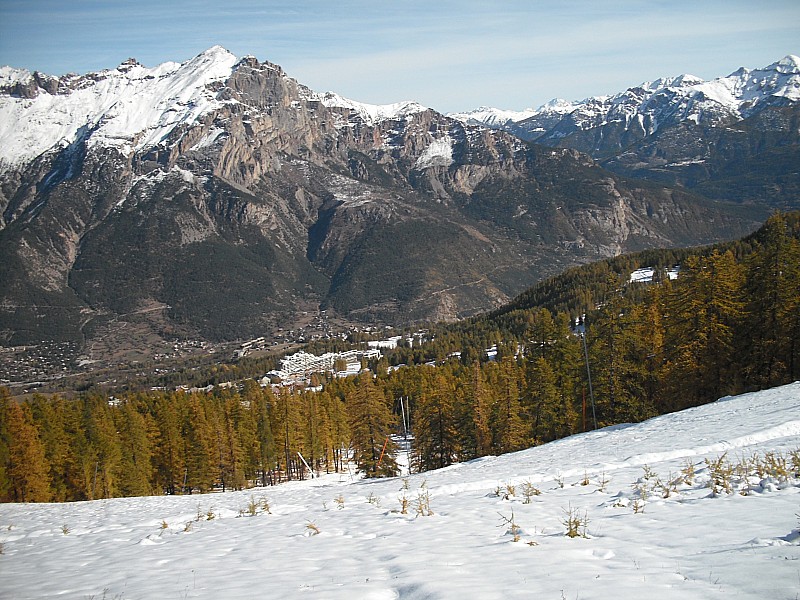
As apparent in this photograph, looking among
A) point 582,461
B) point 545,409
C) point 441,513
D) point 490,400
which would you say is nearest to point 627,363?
point 545,409

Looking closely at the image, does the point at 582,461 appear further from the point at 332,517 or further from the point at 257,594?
the point at 257,594

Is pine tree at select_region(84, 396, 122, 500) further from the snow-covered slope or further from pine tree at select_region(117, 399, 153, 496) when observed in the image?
the snow-covered slope

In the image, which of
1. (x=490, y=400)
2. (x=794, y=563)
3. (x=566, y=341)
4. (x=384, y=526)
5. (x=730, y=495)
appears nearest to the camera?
(x=794, y=563)

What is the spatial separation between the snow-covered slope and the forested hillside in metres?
17.3

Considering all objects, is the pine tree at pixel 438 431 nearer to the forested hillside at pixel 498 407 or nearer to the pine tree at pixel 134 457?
the forested hillside at pixel 498 407

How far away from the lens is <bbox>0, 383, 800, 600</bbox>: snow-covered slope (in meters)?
6.30

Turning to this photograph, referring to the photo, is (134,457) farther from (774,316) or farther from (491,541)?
(774,316)

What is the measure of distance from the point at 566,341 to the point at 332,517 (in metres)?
32.2

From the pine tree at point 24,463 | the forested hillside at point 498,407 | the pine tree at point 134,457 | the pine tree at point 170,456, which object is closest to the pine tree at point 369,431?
the forested hillside at point 498,407

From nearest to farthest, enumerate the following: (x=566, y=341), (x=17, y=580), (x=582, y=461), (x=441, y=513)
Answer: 1. (x=17, y=580)
2. (x=441, y=513)
3. (x=582, y=461)
4. (x=566, y=341)

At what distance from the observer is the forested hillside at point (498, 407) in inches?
1272

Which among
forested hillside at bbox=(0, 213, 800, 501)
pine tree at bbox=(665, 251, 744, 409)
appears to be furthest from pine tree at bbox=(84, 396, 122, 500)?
pine tree at bbox=(665, 251, 744, 409)

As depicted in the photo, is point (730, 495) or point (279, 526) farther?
point (279, 526)

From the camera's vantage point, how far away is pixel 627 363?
3472cm
